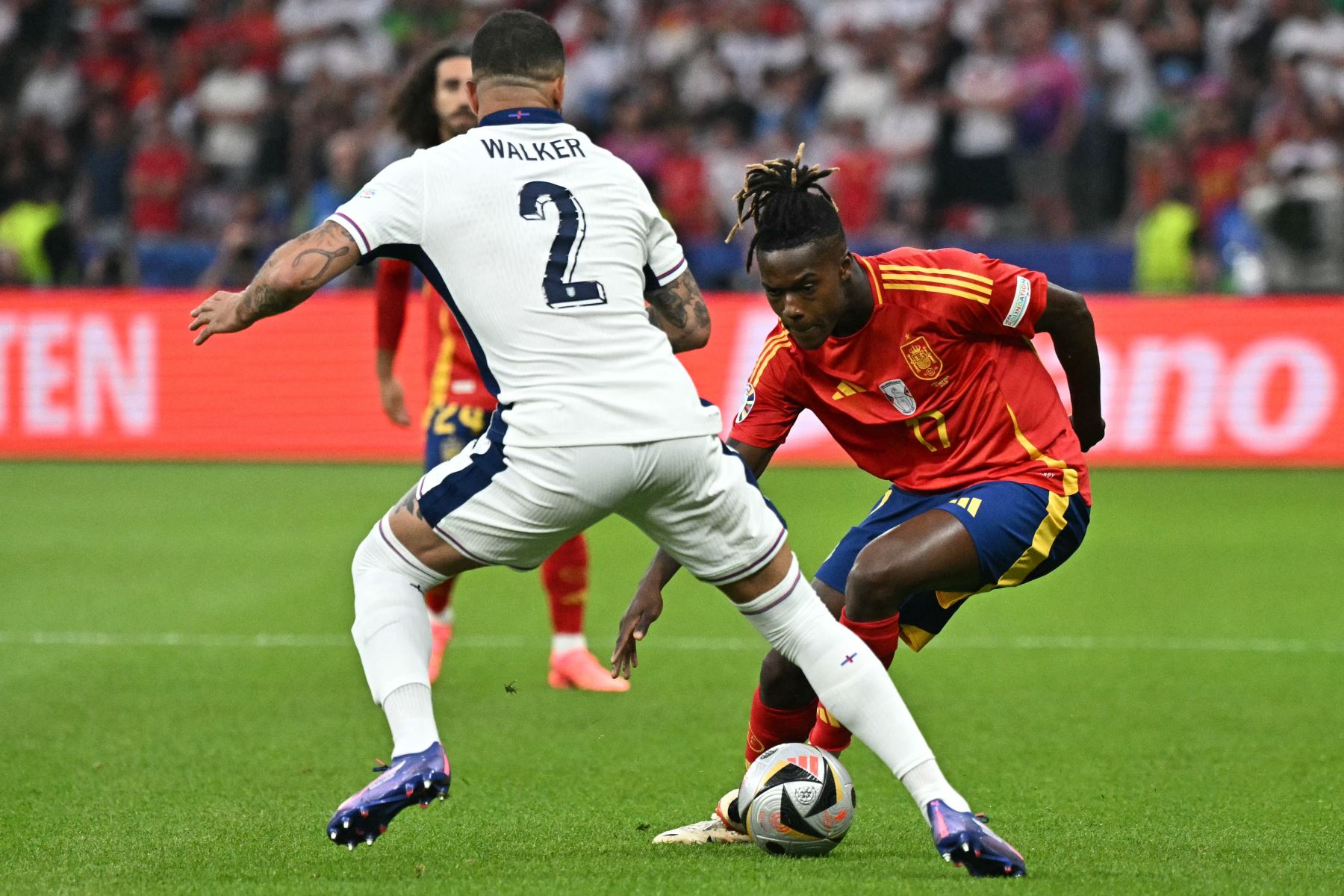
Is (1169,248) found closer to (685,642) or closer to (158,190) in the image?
(685,642)

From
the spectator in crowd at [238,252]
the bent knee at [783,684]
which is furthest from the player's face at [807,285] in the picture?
the spectator in crowd at [238,252]

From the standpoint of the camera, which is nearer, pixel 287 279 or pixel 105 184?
pixel 287 279

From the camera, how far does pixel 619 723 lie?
7031 millimetres

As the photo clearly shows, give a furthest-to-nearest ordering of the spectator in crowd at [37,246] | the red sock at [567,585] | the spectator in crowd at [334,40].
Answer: the spectator in crowd at [334,40] → the spectator in crowd at [37,246] → the red sock at [567,585]

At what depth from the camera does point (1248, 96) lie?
18250 millimetres

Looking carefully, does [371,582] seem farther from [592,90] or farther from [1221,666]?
[592,90]

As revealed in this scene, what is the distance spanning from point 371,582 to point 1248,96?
1570 cm

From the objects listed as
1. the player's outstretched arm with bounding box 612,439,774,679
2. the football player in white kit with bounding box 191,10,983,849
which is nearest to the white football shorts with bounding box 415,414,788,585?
the football player in white kit with bounding box 191,10,983,849

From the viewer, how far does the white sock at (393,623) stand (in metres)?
4.40

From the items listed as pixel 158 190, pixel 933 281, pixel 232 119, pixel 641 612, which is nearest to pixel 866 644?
pixel 641 612

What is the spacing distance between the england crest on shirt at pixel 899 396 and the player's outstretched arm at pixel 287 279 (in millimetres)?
1743

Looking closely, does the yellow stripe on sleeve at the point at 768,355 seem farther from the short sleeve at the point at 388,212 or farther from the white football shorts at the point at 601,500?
the short sleeve at the point at 388,212

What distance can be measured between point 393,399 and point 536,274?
3.75m

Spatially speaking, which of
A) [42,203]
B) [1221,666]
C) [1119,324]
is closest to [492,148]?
[1221,666]
